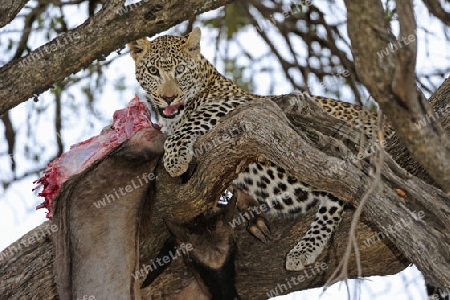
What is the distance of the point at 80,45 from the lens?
4539 millimetres

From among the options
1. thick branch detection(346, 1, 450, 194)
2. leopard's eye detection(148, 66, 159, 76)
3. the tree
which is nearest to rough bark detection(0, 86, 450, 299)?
the tree

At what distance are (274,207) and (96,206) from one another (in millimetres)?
1263

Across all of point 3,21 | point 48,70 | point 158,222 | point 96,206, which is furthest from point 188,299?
point 3,21

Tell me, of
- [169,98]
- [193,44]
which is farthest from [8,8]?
[193,44]

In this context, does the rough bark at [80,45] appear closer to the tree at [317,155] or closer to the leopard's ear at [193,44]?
the tree at [317,155]

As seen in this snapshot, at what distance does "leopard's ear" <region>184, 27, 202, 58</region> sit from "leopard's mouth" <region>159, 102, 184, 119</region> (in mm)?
572

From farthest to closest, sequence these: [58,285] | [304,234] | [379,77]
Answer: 1. [304,234]
2. [58,285]
3. [379,77]

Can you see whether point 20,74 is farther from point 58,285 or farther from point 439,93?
point 439,93

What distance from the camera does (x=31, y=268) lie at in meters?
4.66

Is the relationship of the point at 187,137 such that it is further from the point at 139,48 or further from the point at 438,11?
the point at 438,11

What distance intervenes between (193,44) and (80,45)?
6.54 ft

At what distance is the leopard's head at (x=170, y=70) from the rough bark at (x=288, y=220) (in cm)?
135

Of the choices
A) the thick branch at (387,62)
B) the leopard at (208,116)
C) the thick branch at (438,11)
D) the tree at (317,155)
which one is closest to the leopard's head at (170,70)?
the leopard at (208,116)

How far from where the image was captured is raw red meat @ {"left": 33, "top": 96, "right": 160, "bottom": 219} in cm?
470
